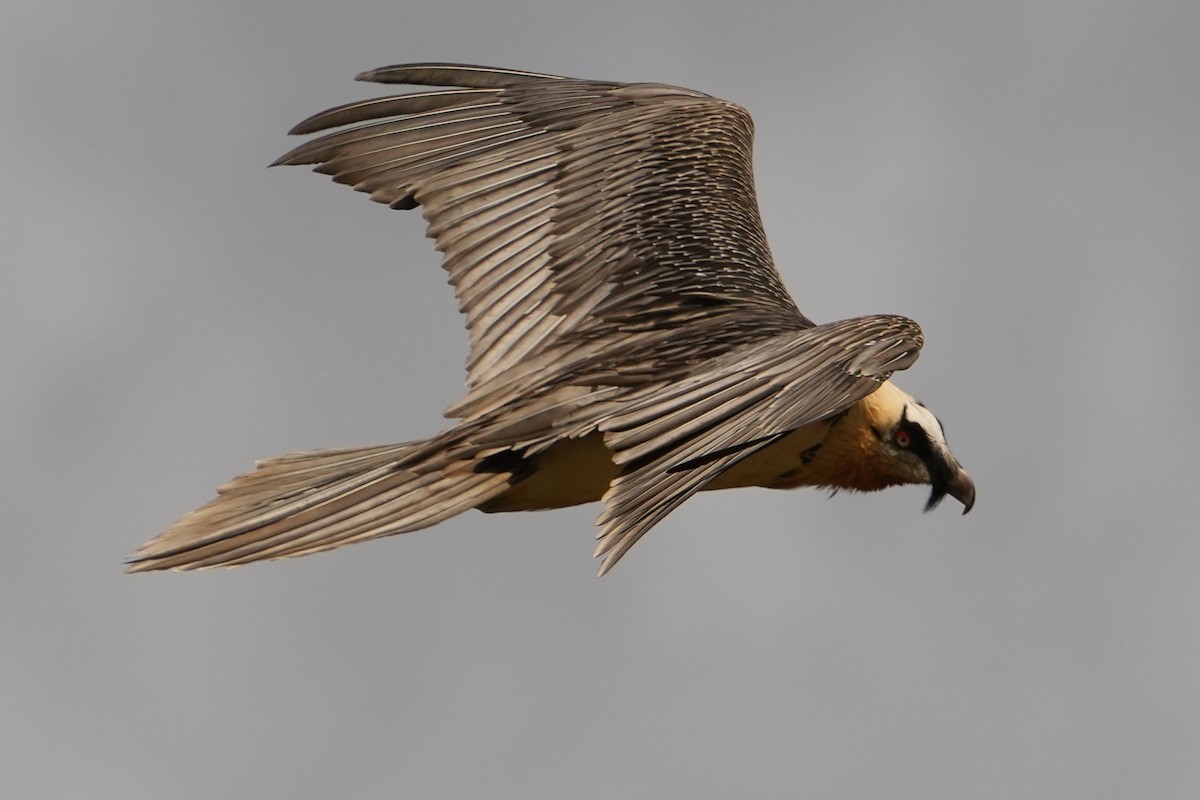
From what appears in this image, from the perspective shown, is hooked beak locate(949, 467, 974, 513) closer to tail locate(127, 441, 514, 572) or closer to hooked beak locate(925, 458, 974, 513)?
hooked beak locate(925, 458, 974, 513)

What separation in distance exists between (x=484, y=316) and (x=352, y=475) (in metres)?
1.65

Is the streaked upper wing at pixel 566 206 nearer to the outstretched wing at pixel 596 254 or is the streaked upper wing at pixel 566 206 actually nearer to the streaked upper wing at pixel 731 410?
the outstretched wing at pixel 596 254

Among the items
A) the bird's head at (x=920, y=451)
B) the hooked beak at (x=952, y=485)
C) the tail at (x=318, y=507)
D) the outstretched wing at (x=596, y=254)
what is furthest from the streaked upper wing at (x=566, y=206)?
the hooked beak at (x=952, y=485)

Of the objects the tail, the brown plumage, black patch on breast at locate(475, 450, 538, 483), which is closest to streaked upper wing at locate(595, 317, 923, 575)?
the brown plumage

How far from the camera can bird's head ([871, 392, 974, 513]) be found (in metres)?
9.58

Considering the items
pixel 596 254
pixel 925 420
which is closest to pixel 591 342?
pixel 596 254

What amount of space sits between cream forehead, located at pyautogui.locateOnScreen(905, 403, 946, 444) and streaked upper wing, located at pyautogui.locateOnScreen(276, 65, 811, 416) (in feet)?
2.34

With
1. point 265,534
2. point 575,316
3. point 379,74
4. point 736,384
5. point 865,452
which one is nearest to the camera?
point 736,384

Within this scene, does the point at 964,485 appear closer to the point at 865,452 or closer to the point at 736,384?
the point at 865,452

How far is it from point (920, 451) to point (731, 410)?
8.62 ft

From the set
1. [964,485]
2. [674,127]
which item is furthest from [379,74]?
[964,485]

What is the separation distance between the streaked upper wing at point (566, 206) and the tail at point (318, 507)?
22.4 inches

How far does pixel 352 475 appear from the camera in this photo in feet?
29.6

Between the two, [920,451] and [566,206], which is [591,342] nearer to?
[566,206]
